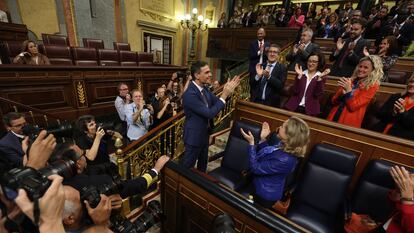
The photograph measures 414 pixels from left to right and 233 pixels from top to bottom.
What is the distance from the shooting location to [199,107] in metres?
2.05

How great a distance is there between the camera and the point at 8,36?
4.70m

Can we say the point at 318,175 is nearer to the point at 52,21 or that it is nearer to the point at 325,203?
the point at 325,203

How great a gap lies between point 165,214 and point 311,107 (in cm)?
224

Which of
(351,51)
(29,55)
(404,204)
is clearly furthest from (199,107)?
(29,55)

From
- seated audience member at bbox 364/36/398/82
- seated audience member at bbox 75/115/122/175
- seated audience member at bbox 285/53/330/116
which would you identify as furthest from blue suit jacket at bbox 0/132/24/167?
seated audience member at bbox 364/36/398/82

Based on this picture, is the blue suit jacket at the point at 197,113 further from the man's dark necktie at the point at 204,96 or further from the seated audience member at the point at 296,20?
the seated audience member at the point at 296,20

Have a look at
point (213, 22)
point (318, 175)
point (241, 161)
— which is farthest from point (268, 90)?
point (213, 22)

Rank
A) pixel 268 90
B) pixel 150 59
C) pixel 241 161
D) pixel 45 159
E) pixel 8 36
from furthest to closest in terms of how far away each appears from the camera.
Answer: pixel 150 59 < pixel 8 36 < pixel 268 90 < pixel 241 161 < pixel 45 159

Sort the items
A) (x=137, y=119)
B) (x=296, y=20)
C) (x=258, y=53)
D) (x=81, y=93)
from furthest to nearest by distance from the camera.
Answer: (x=296, y=20) → (x=81, y=93) → (x=258, y=53) → (x=137, y=119)

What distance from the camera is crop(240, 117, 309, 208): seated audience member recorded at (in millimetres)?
1500

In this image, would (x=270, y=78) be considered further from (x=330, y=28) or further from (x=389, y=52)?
(x=330, y=28)

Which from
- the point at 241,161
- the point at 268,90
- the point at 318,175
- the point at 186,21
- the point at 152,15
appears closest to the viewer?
the point at 318,175

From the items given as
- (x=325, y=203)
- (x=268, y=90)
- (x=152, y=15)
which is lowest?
(x=325, y=203)

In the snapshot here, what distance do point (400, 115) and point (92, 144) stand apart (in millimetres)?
3309
